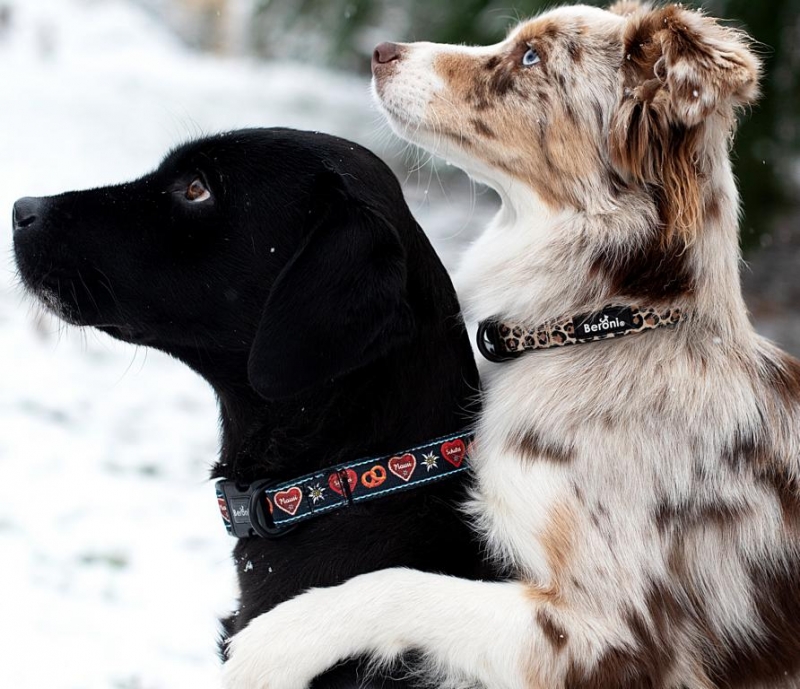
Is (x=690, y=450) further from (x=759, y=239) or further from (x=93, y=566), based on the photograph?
(x=759, y=239)

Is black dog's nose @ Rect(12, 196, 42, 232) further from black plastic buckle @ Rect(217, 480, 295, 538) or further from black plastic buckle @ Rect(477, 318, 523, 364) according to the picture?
black plastic buckle @ Rect(477, 318, 523, 364)

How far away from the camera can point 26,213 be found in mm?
2688

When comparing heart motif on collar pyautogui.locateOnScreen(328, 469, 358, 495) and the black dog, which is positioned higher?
the black dog

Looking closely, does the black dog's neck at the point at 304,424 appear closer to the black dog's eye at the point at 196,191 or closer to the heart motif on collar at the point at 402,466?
the heart motif on collar at the point at 402,466

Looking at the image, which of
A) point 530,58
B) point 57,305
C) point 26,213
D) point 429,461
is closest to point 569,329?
point 429,461

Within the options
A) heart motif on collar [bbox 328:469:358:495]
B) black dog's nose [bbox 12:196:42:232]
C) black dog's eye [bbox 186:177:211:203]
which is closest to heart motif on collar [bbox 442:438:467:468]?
heart motif on collar [bbox 328:469:358:495]

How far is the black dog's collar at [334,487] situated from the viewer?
242 centimetres

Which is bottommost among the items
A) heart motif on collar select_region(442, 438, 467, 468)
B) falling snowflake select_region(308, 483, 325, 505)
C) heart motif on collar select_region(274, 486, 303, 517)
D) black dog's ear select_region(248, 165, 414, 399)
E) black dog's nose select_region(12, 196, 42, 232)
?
heart motif on collar select_region(274, 486, 303, 517)

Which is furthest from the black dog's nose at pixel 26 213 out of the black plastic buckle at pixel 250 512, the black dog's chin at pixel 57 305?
the black plastic buckle at pixel 250 512

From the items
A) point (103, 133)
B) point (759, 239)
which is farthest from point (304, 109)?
point (759, 239)

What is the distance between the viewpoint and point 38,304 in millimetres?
2775

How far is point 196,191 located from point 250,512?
803mm

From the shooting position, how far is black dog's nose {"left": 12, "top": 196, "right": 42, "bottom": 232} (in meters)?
2.68

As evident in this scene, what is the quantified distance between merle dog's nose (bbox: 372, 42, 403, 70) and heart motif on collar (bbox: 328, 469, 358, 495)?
1212 millimetres
